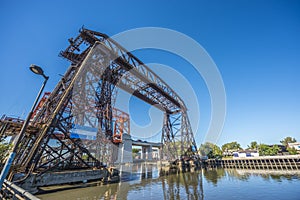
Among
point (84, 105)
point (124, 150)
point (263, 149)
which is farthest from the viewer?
point (263, 149)

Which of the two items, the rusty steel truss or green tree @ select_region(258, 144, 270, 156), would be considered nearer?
the rusty steel truss

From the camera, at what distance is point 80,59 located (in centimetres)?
1462

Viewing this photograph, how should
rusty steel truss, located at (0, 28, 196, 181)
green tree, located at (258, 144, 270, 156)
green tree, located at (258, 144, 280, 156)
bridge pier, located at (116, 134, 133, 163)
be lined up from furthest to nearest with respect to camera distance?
green tree, located at (258, 144, 270, 156) → green tree, located at (258, 144, 280, 156) → bridge pier, located at (116, 134, 133, 163) → rusty steel truss, located at (0, 28, 196, 181)

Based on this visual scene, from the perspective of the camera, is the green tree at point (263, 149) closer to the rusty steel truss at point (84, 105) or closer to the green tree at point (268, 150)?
the green tree at point (268, 150)

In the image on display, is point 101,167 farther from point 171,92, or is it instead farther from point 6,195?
point 171,92

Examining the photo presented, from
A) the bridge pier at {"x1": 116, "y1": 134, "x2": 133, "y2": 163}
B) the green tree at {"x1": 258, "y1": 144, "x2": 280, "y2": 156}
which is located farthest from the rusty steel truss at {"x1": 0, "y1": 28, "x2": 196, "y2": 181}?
the green tree at {"x1": 258, "y1": 144, "x2": 280, "y2": 156}

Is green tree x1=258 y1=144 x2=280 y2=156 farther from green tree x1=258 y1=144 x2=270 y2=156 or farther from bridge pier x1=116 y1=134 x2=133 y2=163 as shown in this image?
bridge pier x1=116 y1=134 x2=133 y2=163

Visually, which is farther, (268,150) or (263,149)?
(263,149)

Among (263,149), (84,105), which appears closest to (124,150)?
(84,105)

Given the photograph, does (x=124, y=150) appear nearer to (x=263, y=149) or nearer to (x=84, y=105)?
(x=84, y=105)

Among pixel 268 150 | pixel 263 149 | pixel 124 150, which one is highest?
pixel 263 149

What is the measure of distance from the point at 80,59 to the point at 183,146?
1984 centimetres

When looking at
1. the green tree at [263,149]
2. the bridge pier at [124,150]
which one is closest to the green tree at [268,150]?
the green tree at [263,149]

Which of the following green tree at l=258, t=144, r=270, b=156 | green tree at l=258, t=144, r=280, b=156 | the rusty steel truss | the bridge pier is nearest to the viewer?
the rusty steel truss
